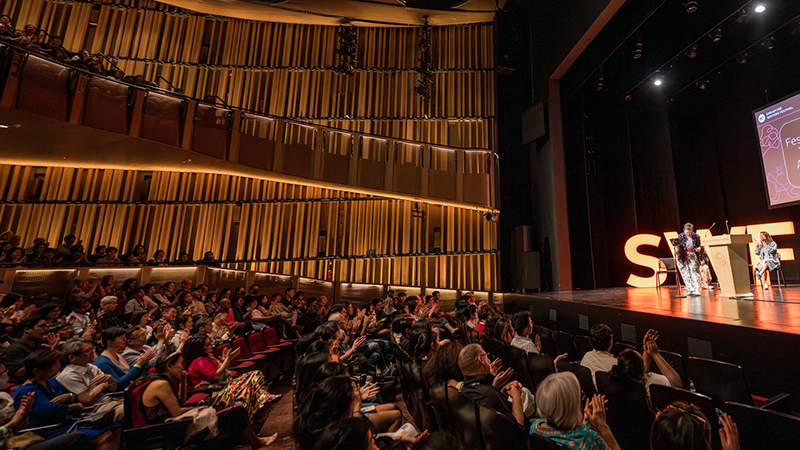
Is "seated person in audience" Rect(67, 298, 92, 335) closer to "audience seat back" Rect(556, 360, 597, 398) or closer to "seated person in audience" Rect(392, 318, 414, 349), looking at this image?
"seated person in audience" Rect(392, 318, 414, 349)

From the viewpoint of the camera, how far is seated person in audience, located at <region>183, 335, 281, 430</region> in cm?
318

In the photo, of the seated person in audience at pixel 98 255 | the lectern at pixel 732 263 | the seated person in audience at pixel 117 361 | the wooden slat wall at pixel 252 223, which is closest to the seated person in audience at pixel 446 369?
the seated person in audience at pixel 117 361

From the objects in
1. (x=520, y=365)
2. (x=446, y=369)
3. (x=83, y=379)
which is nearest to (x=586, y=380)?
(x=520, y=365)

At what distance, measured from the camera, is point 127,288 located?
6871mm

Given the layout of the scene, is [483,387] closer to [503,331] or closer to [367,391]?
[367,391]

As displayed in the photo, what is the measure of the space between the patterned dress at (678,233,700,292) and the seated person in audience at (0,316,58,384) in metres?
8.34

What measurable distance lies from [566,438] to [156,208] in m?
12.4

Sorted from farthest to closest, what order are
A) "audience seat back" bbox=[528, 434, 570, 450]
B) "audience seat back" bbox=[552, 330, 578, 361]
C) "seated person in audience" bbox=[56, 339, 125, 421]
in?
"audience seat back" bbox=[552, 330, 578, 361] < "seated person in audience" bbox=[56, 339, 125, 421] < "audience seat back" bbox=[528, 434, 570, 450]

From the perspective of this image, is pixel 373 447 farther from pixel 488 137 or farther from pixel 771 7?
pixel 488 137

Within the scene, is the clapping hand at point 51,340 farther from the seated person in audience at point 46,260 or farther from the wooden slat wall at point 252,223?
the wooden slat wall at point 252,223

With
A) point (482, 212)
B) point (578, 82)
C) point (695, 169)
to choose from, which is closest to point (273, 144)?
point (482, 212)

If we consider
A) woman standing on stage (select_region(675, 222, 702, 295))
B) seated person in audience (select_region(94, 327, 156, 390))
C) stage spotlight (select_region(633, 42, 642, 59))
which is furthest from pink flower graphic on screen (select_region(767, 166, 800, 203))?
seated person in audience (select_region(94, 327, 156, 390))

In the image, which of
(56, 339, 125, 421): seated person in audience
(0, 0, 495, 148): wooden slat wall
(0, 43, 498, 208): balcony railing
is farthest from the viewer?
(0, 0, 495, 148): wooden slat wall

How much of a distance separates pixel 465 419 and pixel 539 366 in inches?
50.2
